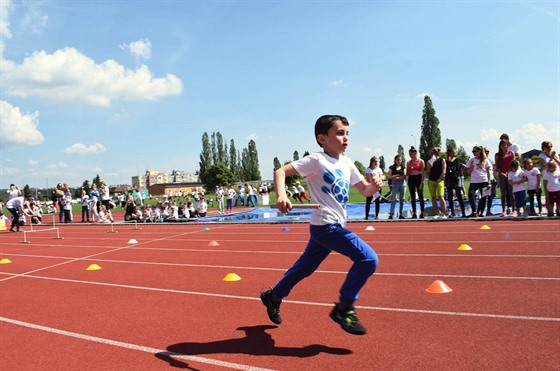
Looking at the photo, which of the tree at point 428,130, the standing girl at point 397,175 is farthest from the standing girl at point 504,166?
the tree at point 428,130

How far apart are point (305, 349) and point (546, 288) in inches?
124

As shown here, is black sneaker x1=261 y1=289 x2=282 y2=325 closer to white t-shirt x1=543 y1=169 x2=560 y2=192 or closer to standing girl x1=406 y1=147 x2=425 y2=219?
standing girl x1=406 y1=147 x2=425 y2=219

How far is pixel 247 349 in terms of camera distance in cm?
322

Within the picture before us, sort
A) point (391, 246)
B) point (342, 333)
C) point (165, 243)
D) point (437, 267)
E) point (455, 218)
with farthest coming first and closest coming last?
1. point (455, 218)
2. point (165, 243)
3. point (391, 246)
4. point (437, 267)
5. point (342, 333)

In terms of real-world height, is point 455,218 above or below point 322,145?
below

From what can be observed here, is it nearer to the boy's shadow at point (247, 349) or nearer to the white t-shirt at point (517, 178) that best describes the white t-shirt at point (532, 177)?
the white t-shirt at point (517, 178)

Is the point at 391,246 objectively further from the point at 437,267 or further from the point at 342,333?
the point at 342,333

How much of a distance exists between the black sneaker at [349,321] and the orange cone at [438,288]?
183 cm

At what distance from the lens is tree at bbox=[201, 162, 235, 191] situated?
90312 mm

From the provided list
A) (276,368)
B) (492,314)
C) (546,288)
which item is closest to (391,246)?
(546,288)

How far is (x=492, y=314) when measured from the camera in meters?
3.77

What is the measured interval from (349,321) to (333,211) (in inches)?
34.4

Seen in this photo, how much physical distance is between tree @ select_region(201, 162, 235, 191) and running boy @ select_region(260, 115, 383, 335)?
87362mm

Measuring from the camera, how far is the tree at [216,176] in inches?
3556
